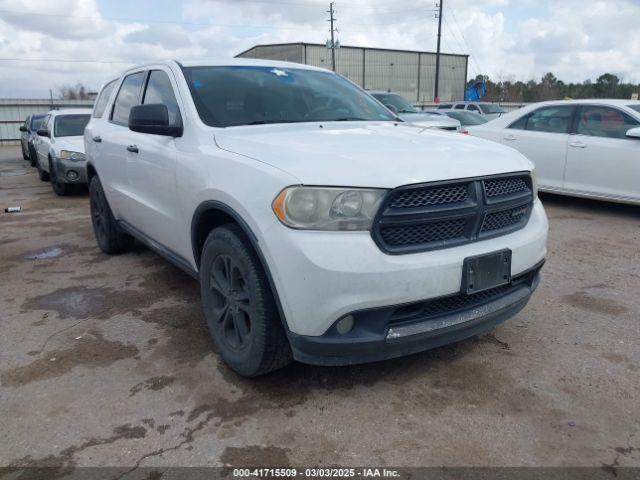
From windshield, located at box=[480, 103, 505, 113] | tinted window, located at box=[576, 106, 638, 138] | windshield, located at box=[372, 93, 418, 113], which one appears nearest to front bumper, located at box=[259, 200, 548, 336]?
tinted window, located at box=[576, 106, 638, 138]

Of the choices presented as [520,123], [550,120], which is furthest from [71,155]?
[550,120]

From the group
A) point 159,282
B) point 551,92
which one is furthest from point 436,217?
point 551,92

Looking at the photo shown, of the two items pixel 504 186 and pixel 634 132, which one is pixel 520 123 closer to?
pixel 634 132

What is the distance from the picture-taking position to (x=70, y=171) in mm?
9789

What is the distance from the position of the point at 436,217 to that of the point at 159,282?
2.98 metres

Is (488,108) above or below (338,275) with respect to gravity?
above

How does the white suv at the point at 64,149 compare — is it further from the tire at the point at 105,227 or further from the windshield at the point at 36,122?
the windshield at the point at 36,122

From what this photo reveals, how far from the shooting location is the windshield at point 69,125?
10.8 metres

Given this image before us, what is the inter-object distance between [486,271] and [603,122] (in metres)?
5.67

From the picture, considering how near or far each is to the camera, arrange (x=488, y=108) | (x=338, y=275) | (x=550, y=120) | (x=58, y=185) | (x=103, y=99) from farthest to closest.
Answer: (x=488, y=108), (x=58, y=185), (x=550, y=120), (x=103, y=99), (x=338, y=275)

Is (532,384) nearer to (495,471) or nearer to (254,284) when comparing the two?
(495,471)

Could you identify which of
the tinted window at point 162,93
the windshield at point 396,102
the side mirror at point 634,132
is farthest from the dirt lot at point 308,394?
the windshield at point 396,102

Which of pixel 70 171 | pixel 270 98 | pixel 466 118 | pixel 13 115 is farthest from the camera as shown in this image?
pixel 13 115

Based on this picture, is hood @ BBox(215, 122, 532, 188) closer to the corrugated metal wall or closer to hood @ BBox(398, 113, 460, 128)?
hood @ BBox(398, 113, 460, 128)
